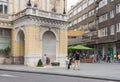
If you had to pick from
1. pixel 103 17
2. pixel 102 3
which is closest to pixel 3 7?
pixel 103 17

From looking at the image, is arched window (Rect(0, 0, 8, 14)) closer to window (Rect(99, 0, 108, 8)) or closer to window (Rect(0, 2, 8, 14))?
window (Rect(0, 2, 8, 14))

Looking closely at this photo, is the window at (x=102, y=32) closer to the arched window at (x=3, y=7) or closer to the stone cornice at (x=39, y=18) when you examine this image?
the stone cornice at (x=39, y=18)

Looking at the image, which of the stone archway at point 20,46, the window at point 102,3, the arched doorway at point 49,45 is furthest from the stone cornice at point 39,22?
the window at point 102,3

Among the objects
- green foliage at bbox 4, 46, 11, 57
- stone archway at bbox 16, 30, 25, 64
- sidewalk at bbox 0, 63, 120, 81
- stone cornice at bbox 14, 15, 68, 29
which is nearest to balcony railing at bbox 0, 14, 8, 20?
stone cornice at bbox 14, 15, 68, 29

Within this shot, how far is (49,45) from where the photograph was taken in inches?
1580

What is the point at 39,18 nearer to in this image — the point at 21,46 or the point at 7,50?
the point at 21,46

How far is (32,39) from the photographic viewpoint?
3666cm

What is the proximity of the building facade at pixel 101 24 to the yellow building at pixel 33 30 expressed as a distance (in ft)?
54.4

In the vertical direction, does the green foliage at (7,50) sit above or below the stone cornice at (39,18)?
below

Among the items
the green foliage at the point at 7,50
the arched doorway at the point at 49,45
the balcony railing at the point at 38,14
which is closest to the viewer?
the balcony railing at the point at 38,14

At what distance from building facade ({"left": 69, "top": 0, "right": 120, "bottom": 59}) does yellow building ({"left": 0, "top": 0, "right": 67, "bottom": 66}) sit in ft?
54.4

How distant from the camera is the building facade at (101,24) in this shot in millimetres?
56062

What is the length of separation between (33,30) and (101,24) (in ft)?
99.1

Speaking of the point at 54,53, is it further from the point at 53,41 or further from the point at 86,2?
the point at 86,2
